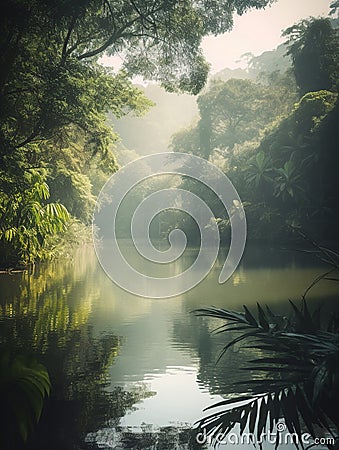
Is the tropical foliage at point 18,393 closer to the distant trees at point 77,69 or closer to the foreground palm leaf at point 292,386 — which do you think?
the foreground palm leaf at point 292,386

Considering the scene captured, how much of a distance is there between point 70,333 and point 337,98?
17.8 metres

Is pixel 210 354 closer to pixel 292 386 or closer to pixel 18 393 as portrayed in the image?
pixel 18 393

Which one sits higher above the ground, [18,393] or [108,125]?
[108,125]

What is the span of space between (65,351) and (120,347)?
0.57m

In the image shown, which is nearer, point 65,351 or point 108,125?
point 65,351

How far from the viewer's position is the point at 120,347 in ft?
17.4

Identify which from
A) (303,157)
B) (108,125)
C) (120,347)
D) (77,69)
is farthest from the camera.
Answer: (303,157)

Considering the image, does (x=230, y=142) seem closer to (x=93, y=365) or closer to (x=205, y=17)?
(x=205, y=17)

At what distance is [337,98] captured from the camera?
68.2 feet

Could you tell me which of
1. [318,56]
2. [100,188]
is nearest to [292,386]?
[318,56]

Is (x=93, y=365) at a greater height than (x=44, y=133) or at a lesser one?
lesser

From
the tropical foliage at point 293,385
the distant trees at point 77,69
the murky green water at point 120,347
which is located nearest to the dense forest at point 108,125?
the distant trees at point 77,69

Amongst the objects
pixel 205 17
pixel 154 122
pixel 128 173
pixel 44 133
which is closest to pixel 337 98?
pixel 205 17

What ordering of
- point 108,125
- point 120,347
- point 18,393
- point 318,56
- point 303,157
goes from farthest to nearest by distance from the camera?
point 318,56
point 303,157
point 108,125
point 120,347
point 18,393
